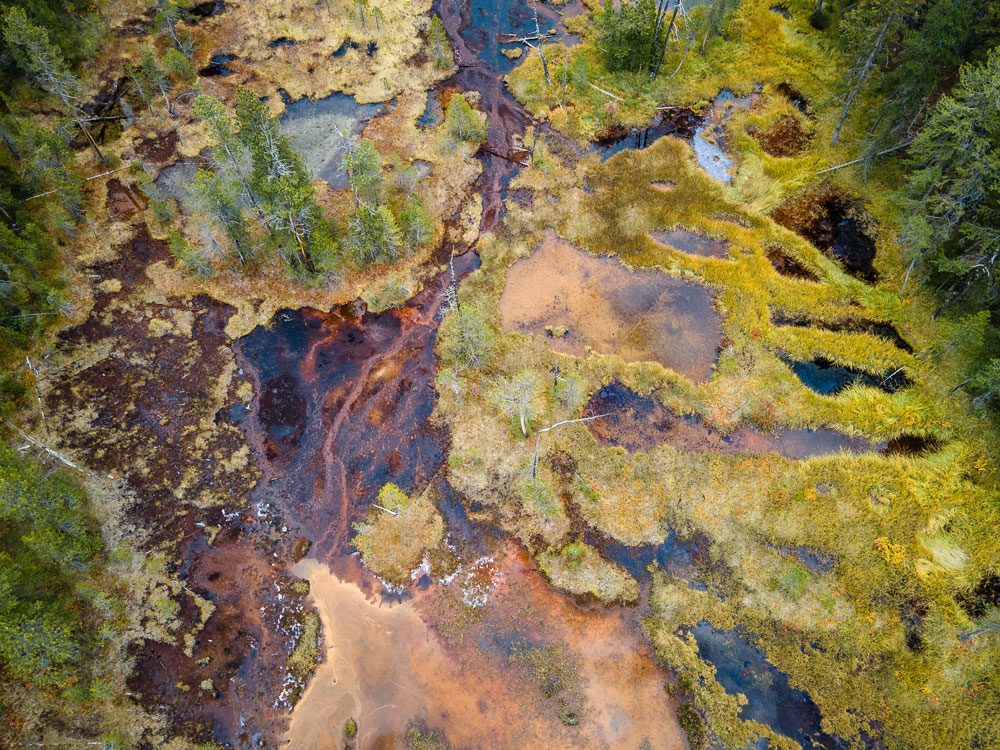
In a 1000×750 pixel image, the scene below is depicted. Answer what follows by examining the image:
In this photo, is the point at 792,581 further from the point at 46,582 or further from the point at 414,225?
the point at 46,582

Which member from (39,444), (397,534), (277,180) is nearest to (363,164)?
(277,180)

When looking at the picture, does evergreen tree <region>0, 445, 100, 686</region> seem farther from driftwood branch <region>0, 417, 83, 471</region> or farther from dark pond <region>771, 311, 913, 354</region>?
dark pond <region>771, 311, 913, 354</region>

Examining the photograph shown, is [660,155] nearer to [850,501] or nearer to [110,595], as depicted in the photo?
[850,501]

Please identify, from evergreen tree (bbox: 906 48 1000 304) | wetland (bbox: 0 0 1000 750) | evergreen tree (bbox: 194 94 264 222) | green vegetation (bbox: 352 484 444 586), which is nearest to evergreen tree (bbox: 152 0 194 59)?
wetland (bbox: 0 0 1000 750)

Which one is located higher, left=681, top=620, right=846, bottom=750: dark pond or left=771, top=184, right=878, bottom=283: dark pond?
left=771, top=184, right=878, bottom=283: dark pond

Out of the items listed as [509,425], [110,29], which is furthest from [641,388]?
[110,29]

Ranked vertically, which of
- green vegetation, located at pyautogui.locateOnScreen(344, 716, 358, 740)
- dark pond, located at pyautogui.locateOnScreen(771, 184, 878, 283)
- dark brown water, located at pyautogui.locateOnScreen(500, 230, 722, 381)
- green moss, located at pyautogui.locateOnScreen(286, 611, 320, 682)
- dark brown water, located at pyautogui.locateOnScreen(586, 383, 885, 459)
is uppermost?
dark pond, located at pyautogui.locateOnScreen(771, 184, 878, 283)

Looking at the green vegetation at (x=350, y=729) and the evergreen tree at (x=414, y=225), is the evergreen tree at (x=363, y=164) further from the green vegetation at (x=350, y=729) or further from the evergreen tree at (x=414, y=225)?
the green vegetation at (x=350, y=729)

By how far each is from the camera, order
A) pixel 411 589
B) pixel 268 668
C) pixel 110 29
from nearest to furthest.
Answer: pixel 268 668, pixel 411 589, pixel 110 29

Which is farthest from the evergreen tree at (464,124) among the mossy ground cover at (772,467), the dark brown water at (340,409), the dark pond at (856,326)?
the dark pond at (856,326)
